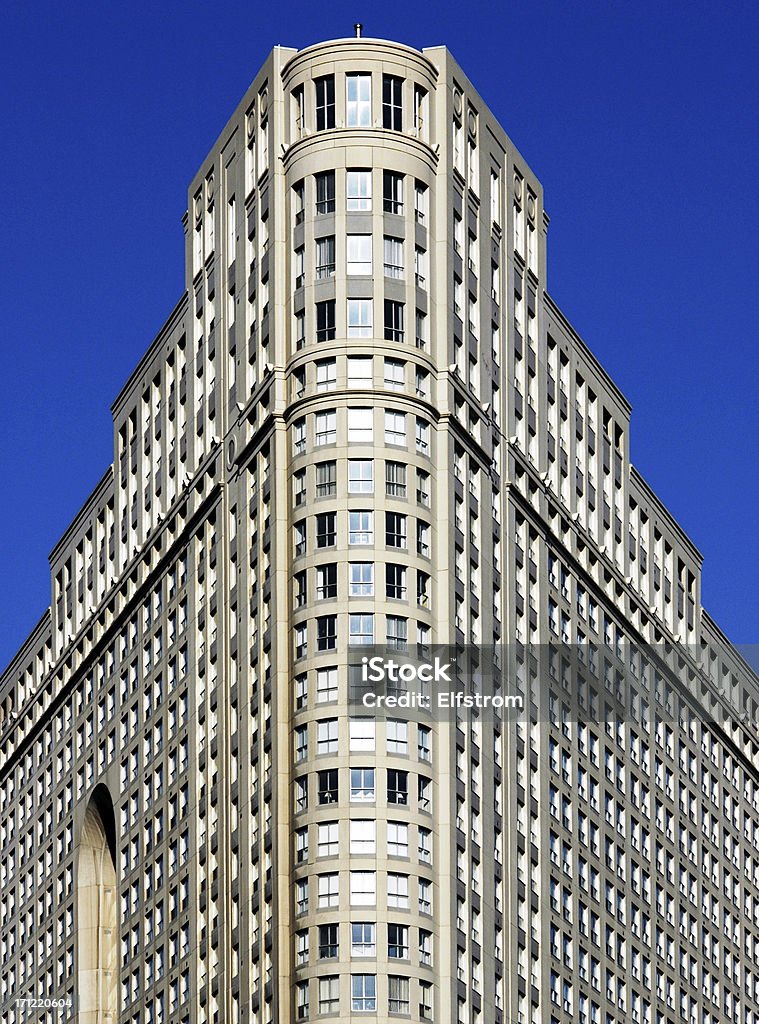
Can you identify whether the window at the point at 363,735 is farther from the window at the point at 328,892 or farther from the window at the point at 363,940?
the window at the point at 363,940

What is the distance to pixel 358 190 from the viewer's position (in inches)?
5659

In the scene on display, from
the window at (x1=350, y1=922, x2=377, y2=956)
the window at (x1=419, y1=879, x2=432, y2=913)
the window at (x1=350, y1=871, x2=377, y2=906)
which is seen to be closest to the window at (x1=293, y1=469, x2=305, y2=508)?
the window at (x1=350, y1=871, x2=377, y2=906)

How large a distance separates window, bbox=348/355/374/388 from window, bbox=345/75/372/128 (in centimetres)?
1266

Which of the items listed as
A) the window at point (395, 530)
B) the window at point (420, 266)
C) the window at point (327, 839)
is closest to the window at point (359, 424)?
the window at point (395, 530)

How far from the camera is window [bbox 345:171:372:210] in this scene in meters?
143

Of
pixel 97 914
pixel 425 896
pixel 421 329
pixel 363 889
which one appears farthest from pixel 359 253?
pixel 97 914

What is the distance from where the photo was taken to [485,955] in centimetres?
13800

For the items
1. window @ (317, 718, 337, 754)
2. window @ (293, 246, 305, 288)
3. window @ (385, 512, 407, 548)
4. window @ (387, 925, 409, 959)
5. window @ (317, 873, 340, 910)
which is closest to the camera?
window @ (387, 925, 409, 959)

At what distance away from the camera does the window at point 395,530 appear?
454 ft

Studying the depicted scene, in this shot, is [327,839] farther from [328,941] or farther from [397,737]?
[397,737]

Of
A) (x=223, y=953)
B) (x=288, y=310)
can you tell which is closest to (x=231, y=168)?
(x=288, y=310)

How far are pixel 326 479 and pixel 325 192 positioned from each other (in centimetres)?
1535

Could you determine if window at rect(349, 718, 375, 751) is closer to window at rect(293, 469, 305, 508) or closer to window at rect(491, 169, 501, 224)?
window at rect(293, 469, 305, 508)

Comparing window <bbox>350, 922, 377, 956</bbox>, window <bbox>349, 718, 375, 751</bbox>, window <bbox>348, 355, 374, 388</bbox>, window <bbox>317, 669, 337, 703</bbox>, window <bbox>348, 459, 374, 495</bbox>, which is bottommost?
window <bbox>350, 922, 377, 956</bbox>
